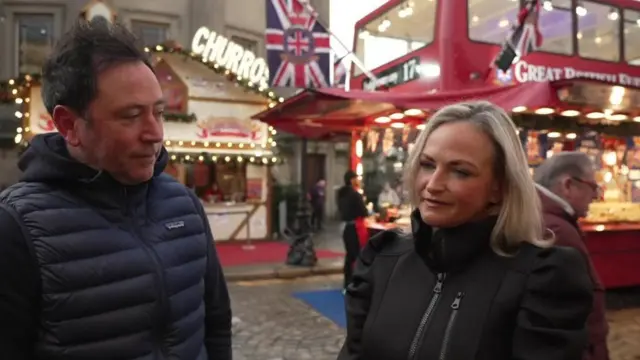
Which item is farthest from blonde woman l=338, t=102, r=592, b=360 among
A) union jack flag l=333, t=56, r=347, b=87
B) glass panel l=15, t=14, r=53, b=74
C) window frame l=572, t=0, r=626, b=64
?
glass panel l=15, t=14, r=53, b=74

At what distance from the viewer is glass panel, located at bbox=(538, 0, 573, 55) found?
9812mm

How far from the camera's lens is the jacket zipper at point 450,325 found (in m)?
1.73

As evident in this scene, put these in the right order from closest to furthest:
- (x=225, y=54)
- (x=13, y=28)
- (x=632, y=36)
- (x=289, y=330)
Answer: (x=289, y=330) → (x=632, y=36) → (x=225, y=54) → (x=13, y=28)

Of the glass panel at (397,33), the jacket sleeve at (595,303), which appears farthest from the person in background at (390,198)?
the jacket sleeve at (595,303)

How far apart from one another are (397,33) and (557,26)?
2814 millimetres

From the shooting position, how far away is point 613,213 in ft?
31.1

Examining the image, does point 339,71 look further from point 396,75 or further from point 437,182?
point 437,182

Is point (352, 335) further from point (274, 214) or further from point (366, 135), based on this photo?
point (274, 214)

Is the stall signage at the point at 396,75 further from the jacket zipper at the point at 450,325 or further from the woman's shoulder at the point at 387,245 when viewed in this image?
the jacket zipper at the point at 450,325

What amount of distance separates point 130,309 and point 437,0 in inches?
343

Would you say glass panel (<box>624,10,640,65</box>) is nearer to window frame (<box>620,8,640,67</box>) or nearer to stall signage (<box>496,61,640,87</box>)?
window frame (<box>620,8,640,67</box>)

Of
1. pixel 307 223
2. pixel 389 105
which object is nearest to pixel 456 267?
pixel 389 105

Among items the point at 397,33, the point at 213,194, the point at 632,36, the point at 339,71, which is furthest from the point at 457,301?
the point at 213,194

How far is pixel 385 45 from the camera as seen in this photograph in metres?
11.6
